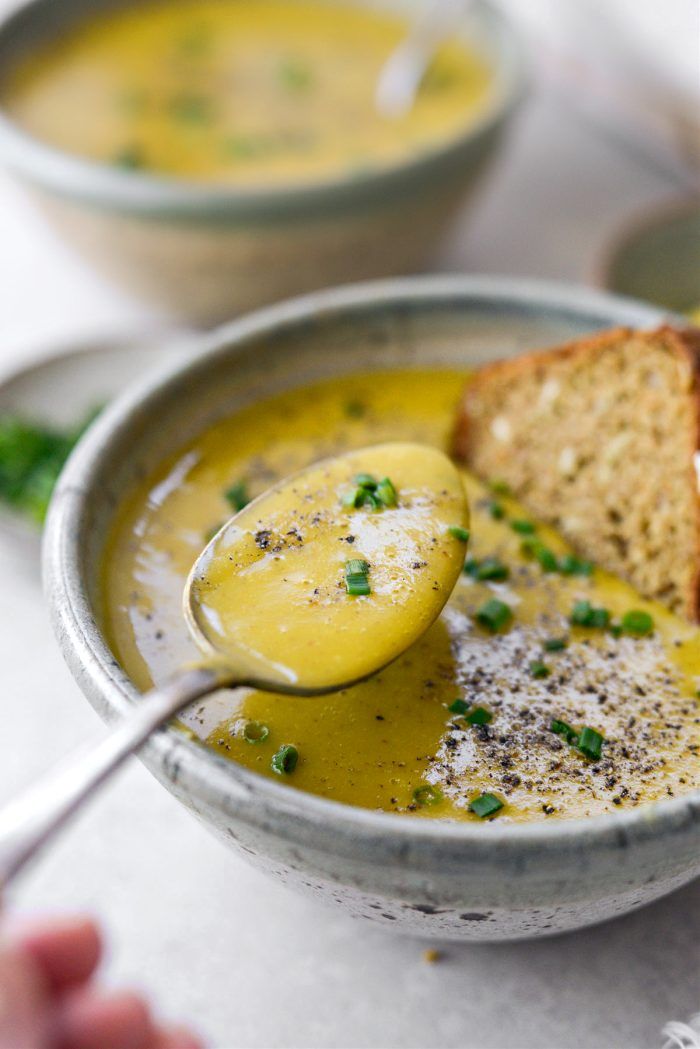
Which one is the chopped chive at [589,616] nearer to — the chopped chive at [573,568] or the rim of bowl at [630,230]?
the chopped chive at [573,568]

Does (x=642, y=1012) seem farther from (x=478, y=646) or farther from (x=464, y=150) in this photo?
(x=464, y=150)

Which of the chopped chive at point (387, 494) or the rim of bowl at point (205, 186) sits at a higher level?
the rim of bowl at point (205, 186)

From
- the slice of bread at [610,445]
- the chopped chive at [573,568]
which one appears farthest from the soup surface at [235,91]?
the chopped chive at [573,568]

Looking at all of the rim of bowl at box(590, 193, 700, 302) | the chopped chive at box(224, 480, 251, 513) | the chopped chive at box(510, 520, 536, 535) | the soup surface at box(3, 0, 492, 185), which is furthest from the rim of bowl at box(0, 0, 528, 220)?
the chopped chive at box(510, 520, 536, 535)

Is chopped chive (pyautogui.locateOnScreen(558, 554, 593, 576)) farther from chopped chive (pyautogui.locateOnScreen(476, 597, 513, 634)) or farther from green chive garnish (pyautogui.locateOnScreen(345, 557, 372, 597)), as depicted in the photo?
green chive garnish (pyautogui.locateOnScreen(345, 557, 372, 597))

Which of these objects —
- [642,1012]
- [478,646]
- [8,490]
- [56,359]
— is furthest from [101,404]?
[642,1012]
